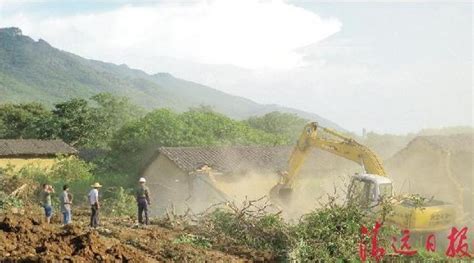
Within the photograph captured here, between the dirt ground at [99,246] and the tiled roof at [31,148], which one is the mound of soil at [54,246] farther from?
the tiled roof at [31,148]

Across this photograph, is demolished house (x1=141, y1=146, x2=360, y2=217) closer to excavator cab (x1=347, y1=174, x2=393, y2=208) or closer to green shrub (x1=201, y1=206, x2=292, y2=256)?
green shrub (x1=201, y1=206, x2=292, y2=256)

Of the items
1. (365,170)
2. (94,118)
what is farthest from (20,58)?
(365,170)

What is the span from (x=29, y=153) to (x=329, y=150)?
24.3 m

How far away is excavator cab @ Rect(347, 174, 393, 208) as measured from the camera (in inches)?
639

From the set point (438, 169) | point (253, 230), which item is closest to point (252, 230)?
point (253, 230)

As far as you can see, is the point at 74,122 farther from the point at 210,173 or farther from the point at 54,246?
the point at 54,246

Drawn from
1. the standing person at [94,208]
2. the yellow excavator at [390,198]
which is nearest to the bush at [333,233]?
the yellow excavator at [390,198]

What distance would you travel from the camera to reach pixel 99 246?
11.3 metres

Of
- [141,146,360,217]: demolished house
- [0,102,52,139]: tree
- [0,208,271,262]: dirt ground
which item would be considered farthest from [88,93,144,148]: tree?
[0,208,271,262]: dirt ground

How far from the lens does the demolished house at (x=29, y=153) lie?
119 ft

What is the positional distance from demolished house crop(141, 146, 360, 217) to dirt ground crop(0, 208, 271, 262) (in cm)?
802

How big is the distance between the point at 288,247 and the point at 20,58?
585 feet

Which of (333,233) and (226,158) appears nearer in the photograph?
(333,233)

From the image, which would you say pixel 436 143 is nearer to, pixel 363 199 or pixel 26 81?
pixel 363 199
